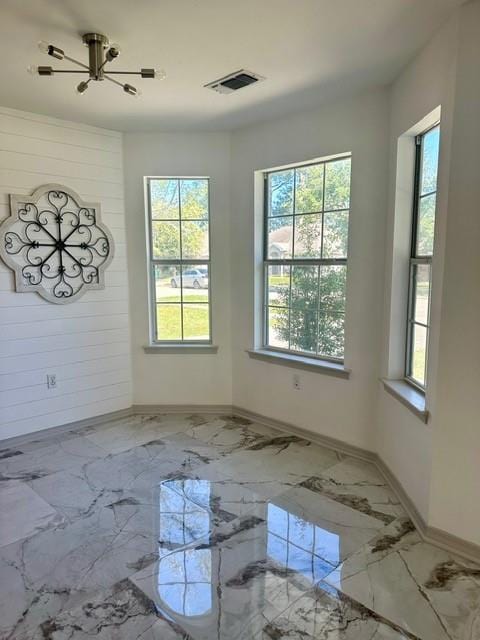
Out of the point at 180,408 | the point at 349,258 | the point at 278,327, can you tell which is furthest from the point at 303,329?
the point at 180,408

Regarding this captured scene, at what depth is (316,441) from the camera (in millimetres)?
3596

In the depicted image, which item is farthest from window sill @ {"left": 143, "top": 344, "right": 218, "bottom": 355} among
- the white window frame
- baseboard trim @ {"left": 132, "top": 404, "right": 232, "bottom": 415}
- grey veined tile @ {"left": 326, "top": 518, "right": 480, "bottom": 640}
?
grey veined tile @ {"left": 326, "top": 518, "right": 480, "bottom": 640}

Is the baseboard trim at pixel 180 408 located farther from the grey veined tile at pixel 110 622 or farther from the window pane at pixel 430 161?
the window pane at pixel 430 161

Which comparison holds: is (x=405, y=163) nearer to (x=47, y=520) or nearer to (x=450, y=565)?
(x=450, y=565)

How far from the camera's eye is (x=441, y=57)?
222 centimetres

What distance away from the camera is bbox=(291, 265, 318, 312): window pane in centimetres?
359

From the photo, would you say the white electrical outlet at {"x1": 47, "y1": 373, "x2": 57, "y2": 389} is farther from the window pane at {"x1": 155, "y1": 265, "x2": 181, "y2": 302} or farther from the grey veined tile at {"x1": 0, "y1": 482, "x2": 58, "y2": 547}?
the window pane at {"x1": 155, "y1": 265, "x2": 181, "y2": 302}

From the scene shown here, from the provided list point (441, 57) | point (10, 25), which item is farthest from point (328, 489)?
point (10, 25)

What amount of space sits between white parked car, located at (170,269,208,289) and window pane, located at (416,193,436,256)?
6.67ft

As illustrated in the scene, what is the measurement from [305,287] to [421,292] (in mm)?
1105

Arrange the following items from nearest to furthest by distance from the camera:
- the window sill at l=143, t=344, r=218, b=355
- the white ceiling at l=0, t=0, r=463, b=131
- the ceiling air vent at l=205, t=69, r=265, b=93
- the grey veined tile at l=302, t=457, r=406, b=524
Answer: the white ceiling at l=0, t=0, r=463, b=131 < the grey veined tile at l=302, t=457, r=406, b=524 < the ceiling air vent at l=205, t=69, r=265, b=93 < the window sill at l=143, t=344, r=218, b=355

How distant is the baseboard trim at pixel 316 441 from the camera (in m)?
2.25

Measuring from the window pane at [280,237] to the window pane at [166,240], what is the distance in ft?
2.97

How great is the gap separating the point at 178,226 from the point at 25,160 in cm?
137
